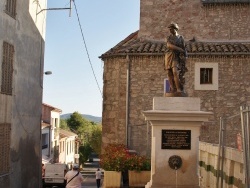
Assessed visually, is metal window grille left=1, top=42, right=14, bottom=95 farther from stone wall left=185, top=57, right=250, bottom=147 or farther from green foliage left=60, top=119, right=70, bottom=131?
green foliage left=60, top=119, right=70, bottom=131

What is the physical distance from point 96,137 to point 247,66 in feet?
163

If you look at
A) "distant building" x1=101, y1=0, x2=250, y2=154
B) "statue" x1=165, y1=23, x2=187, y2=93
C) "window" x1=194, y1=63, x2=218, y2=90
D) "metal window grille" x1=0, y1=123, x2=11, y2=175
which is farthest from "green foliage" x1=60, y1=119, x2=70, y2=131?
"statue" x1=165, y1=23, x2=187, y2=93

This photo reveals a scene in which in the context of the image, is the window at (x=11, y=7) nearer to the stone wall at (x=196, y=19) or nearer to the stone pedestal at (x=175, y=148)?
the stone wall at (x=196, y=19)

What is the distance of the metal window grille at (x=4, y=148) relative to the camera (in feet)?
48.6

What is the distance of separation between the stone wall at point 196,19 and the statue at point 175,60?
435 inches

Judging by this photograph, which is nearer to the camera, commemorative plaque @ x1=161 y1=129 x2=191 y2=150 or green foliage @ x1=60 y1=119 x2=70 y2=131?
commemorative plaque @ x1=161 y1=129 x2=191 y2=150

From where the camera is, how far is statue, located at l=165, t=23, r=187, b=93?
9797 millimetres

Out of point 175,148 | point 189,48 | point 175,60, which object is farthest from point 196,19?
point 175,148

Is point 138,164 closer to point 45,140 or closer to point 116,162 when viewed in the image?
point 116,162

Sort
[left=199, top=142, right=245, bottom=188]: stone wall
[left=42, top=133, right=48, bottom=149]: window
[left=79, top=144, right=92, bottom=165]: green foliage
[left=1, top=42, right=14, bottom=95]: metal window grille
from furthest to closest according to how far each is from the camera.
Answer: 1. [left=79, top=144, right=92, bottom=165]: green foliage
2. [left=42, top=133, right=48, bottom=149]: window
3. [left=1, top=42, right=14, bottom=95]: metal window grille
4. [left=199, top=142, right=245, bottom=188]: stone wall

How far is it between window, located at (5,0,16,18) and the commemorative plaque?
8877 millimetres

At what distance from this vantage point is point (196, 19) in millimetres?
20953

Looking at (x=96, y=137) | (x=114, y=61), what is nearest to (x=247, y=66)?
(x=114, y=61)

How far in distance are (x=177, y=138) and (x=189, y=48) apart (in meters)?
10.5
